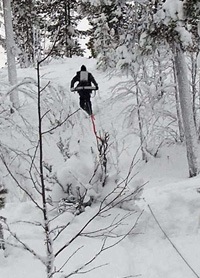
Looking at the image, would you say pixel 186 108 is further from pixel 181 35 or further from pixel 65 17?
pixel 65 17

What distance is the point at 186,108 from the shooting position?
11.0 metres

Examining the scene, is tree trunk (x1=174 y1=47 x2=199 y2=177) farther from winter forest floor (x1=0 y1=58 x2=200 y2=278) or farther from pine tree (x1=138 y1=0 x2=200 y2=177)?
winter forest floor (x1=0 y1=58 x2=200 y2=278)

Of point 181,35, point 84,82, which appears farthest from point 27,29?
point 181,35

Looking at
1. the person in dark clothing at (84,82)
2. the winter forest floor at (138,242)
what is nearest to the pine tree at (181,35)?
the winter forest floor at (138,242)

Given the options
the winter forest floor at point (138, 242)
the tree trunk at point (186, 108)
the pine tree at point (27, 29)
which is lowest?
the winter forest floor at point (138, 242)

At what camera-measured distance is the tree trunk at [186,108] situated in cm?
1084

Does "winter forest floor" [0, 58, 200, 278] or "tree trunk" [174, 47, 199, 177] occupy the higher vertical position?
"tree trunk" [174, 47, 199, 177]

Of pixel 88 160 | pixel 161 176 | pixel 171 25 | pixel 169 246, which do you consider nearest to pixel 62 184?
pixel 88 160

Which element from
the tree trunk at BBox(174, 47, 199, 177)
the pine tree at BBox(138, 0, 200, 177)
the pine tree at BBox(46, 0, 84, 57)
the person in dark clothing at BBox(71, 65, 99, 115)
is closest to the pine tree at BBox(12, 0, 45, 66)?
the pine tree at BBox(46, 0, 84, 57)

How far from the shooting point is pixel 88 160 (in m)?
7.69

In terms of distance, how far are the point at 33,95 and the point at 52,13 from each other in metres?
22.3

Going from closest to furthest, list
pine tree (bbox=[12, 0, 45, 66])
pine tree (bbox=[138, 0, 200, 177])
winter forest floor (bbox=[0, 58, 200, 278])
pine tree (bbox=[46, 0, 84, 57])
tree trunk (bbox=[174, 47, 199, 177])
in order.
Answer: winter forest floor (bbox=[0, 58, 200, 278]) < pine tree (bbox=[138, 0, 200, 177]) < tree trunk (bbox=[174, 47, 199, 177]) < pine tree (bbox=[12, 0, 45, 66]) < pine tree (bbox=[46, 0, 84, 57])

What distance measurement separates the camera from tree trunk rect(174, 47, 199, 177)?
10.8m

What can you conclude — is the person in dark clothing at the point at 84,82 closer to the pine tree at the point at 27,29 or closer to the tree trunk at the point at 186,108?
the tree trunk at the point at 186,108
